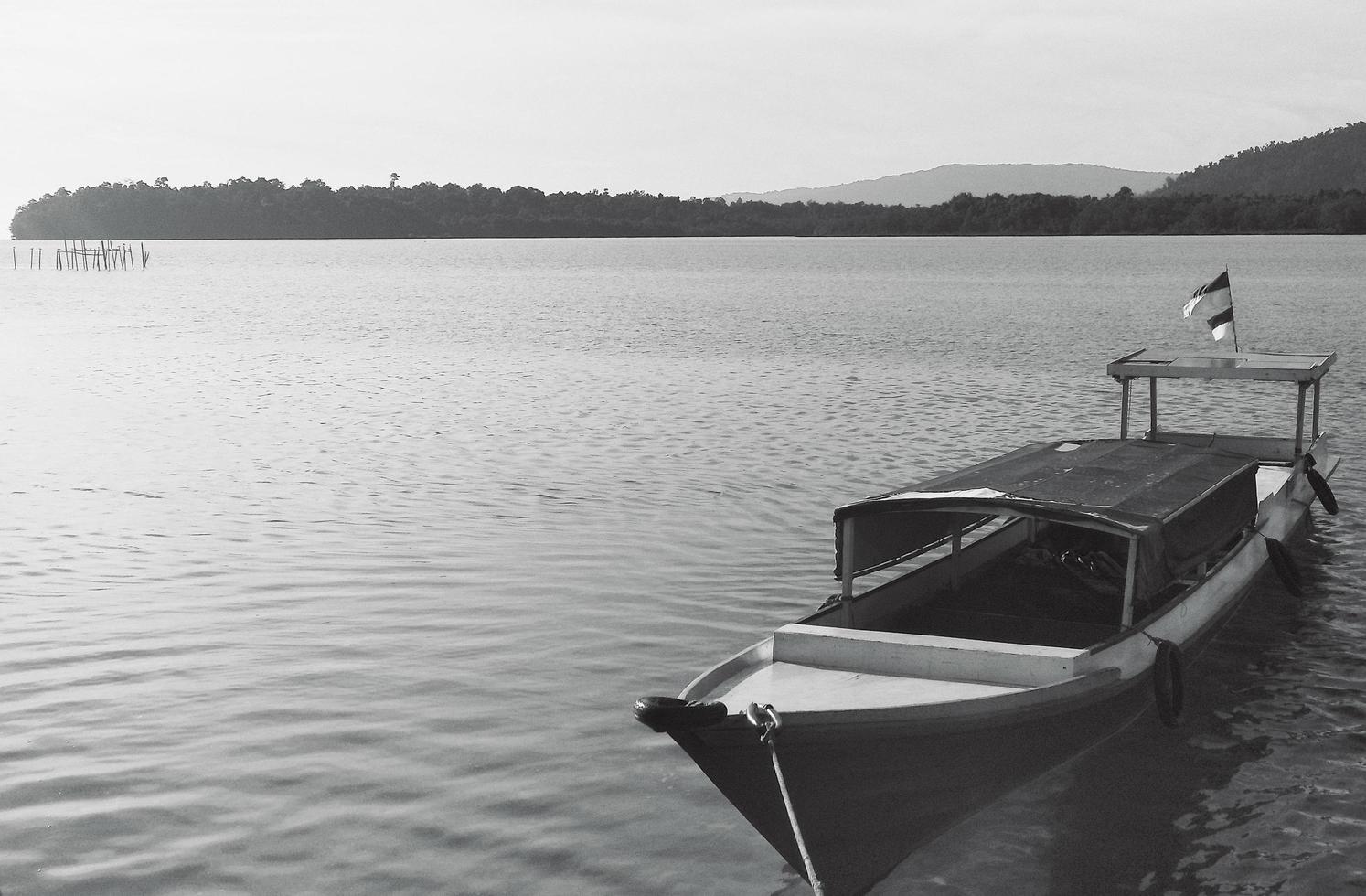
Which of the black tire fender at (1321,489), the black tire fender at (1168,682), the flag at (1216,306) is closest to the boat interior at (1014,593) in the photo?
the black tire fender at (1168,682)

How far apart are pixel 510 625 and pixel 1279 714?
7.26 m

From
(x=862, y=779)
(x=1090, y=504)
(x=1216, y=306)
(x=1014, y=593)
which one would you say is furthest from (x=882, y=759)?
(x=1216, y=306)

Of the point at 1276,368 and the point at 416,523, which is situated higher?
the point at 1276,368

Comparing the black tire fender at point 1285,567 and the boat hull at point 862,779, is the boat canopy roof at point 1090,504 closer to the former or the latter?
the black tire fender at point 1285,567

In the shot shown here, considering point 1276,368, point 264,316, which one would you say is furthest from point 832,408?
point 264,316

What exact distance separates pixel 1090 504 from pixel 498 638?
19.0 feet

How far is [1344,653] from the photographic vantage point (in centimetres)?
1290

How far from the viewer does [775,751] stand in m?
7.85

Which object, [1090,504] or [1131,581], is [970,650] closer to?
[1131,581]

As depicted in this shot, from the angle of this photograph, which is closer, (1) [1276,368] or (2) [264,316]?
(1) [1276,368]

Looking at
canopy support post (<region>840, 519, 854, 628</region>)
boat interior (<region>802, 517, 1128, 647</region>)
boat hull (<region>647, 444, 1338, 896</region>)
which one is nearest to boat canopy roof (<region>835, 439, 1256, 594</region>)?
canopy support post (<region>840, 519, 854, 628</region>)

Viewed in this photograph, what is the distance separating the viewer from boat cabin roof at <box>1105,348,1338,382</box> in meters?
17.0

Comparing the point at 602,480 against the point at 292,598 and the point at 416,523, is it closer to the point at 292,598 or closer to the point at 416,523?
the point at 416,523

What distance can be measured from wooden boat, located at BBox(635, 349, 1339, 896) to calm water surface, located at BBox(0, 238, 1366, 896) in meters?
0.58
